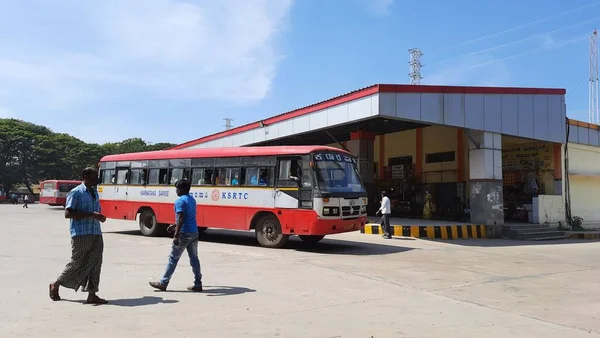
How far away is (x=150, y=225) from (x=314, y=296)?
1038cm

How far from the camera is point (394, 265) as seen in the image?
1005 centimetres

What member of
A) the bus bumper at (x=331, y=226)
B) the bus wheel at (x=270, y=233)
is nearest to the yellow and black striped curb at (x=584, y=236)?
the bus bumper at (x=331, y=226)

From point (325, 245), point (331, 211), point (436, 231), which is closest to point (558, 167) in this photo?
point (436, 231)

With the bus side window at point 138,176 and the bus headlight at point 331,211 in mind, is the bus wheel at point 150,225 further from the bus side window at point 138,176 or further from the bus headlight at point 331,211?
the bus headlight at point 331,211

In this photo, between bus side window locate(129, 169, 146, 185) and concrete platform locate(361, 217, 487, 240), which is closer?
bus side window locate(129, 169, 146, 185)

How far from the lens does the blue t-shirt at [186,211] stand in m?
6.85

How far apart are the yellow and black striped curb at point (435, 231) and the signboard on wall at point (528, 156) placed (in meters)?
6.53

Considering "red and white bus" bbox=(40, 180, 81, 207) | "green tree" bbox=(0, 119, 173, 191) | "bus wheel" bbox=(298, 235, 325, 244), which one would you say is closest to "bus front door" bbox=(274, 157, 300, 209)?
"bus wheel" bbox=(298, 235, 325, 244)

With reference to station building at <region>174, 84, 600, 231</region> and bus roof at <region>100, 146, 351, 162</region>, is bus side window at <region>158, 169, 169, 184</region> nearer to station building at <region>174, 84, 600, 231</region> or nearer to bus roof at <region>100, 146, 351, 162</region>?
bus roof at <region>100, 146, 351, 162</region>

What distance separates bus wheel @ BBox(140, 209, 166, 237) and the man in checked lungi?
9373 millimetres

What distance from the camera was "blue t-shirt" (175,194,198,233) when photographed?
685cm

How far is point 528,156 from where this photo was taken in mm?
22422

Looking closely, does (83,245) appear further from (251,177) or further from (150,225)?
(150,225)

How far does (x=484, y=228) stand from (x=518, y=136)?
4194 millimetres
